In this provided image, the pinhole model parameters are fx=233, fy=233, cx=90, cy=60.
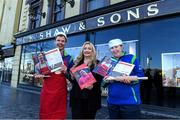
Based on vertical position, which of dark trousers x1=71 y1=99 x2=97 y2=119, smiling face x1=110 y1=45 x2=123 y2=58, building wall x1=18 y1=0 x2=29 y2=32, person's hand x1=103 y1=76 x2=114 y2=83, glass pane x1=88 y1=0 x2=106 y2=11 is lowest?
dark trousers x1=71 y1=99 x2=97 y2=119

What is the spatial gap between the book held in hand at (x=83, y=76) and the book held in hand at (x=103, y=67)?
0.11 metres

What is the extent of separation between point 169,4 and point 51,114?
18.9ft

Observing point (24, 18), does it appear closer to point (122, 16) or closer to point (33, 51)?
point (33, 51)

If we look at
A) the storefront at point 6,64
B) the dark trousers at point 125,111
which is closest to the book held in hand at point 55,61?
A: the dark trousers at point 125,111

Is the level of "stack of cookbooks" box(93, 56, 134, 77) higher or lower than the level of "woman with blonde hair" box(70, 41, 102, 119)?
higher

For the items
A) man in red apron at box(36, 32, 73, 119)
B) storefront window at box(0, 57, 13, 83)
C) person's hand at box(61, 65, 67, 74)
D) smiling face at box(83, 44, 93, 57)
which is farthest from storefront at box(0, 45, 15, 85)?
smiling face at box(83, 44, 93, 57)

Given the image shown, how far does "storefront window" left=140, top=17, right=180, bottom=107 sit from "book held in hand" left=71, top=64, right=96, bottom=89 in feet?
16.3

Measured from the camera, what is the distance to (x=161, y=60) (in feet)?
25.8

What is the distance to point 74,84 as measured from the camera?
3436 mm

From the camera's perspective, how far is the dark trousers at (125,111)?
9.93 ft

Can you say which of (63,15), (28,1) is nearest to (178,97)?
(63,15)

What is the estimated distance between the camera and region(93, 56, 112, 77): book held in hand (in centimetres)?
323

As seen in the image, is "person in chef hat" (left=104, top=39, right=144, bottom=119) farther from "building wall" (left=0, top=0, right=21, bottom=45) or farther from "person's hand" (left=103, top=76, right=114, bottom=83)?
"building wall" (left=0, top=0, right=21, bottom=45)

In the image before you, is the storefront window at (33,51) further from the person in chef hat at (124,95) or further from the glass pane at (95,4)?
the person in chef hat at (124,95)
